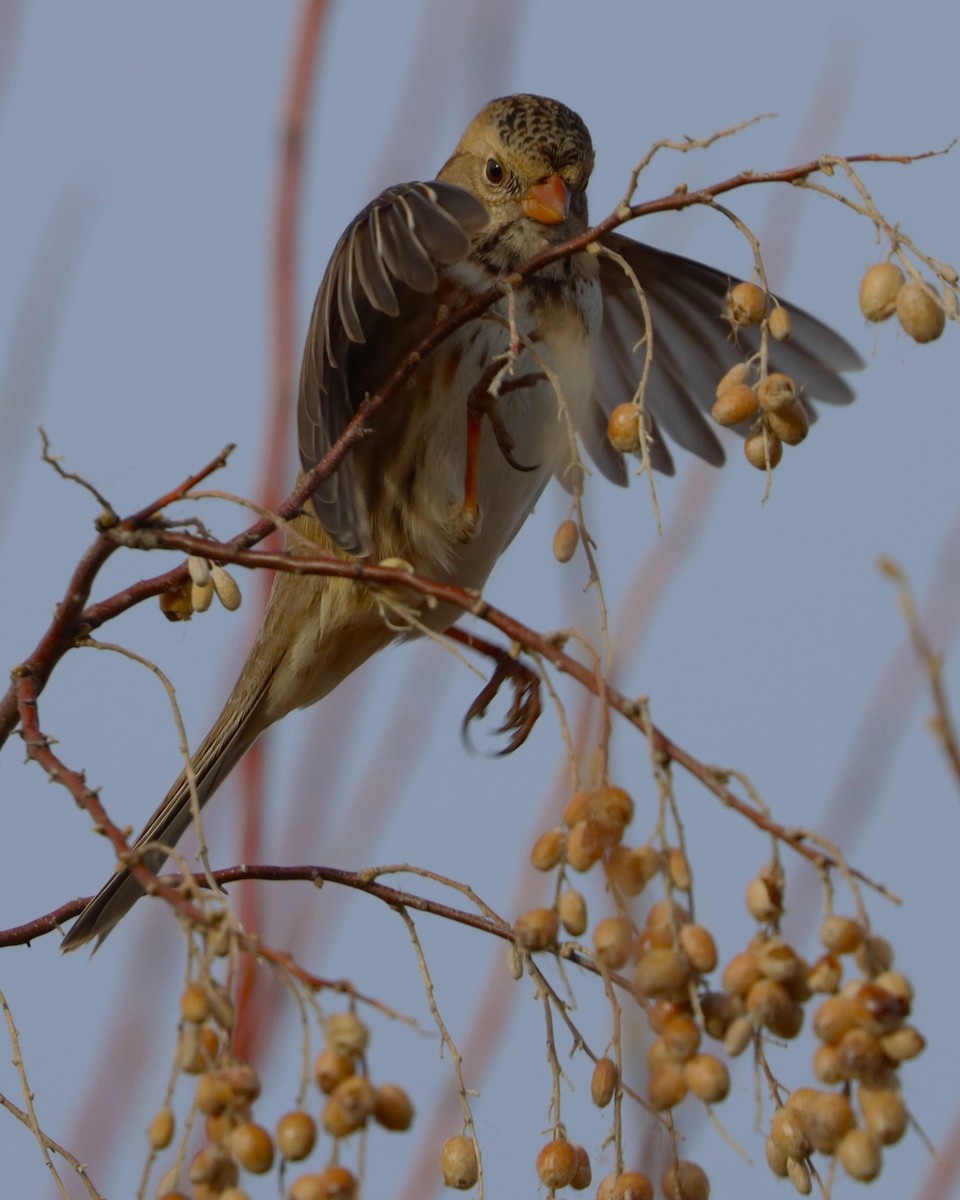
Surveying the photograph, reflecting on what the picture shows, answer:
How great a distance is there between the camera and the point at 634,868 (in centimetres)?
101

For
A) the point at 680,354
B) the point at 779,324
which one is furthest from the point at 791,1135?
the point at 680,354

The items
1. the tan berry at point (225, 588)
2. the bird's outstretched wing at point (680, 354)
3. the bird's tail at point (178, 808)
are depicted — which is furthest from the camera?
the bird's outstretched wing at point (680, 354)

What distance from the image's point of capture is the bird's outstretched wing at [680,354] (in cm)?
299

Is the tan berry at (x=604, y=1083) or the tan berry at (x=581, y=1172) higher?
the tan berry at (x=604, y=1083)

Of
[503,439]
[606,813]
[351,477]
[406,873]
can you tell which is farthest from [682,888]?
[503,439]

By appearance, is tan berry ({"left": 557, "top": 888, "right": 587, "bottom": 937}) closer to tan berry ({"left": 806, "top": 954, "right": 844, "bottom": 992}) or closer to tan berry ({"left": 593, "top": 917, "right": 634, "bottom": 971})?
tan berry ({"left": 593, "top": 917, "right": 634, "bottom": 971})

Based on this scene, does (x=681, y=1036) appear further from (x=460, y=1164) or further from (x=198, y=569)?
(x=198, y=569)

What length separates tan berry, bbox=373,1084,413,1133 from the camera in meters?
0.96

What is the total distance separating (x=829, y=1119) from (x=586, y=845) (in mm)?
225

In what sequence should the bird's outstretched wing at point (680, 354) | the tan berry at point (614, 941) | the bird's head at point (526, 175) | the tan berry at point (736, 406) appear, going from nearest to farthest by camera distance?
the tan berry at point (614, 941), the tan berry at point (736, 406), the bird's head at point (526, 175), the bird's outstretched wing at point (680, 354)

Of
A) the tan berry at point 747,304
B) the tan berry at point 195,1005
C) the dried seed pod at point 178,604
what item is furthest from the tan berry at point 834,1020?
the dried seed pod at point 178,604

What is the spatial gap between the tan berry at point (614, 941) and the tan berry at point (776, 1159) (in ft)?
0.73

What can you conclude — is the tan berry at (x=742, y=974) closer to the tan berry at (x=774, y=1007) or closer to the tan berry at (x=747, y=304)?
the tan berry at (x=774, y=1007)

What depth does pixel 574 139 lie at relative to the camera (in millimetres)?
2779
